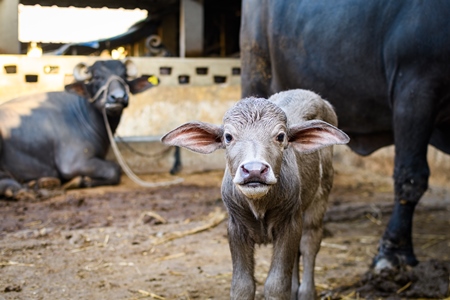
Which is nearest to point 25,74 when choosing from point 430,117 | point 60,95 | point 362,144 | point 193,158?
point 60,95

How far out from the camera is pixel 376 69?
5.46 m

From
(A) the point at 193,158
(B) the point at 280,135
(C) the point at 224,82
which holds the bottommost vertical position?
(A) the point at 193,158

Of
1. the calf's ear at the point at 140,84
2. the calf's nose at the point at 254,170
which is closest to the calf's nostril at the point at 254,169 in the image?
the calf's nose at the point at 254,170

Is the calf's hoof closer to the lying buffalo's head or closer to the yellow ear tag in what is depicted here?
the lying buffalo's head

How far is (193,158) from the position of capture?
31.6 feet

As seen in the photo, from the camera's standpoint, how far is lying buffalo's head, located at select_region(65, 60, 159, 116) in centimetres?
845

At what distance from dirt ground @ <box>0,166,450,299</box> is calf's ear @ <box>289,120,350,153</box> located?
1393 millimetres

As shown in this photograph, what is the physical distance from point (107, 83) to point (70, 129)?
0.76m

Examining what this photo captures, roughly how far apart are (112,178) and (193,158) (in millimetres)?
1576

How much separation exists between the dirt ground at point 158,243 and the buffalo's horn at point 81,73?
1.52m

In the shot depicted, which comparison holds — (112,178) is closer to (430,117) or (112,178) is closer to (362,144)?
(362,144)

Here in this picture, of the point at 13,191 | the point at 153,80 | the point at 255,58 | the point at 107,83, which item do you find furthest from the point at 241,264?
the point at 153,80

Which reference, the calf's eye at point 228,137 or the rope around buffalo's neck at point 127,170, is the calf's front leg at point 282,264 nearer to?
the calf's eye at point 228,137

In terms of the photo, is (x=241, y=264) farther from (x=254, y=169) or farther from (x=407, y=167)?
(x=407, y=167)
